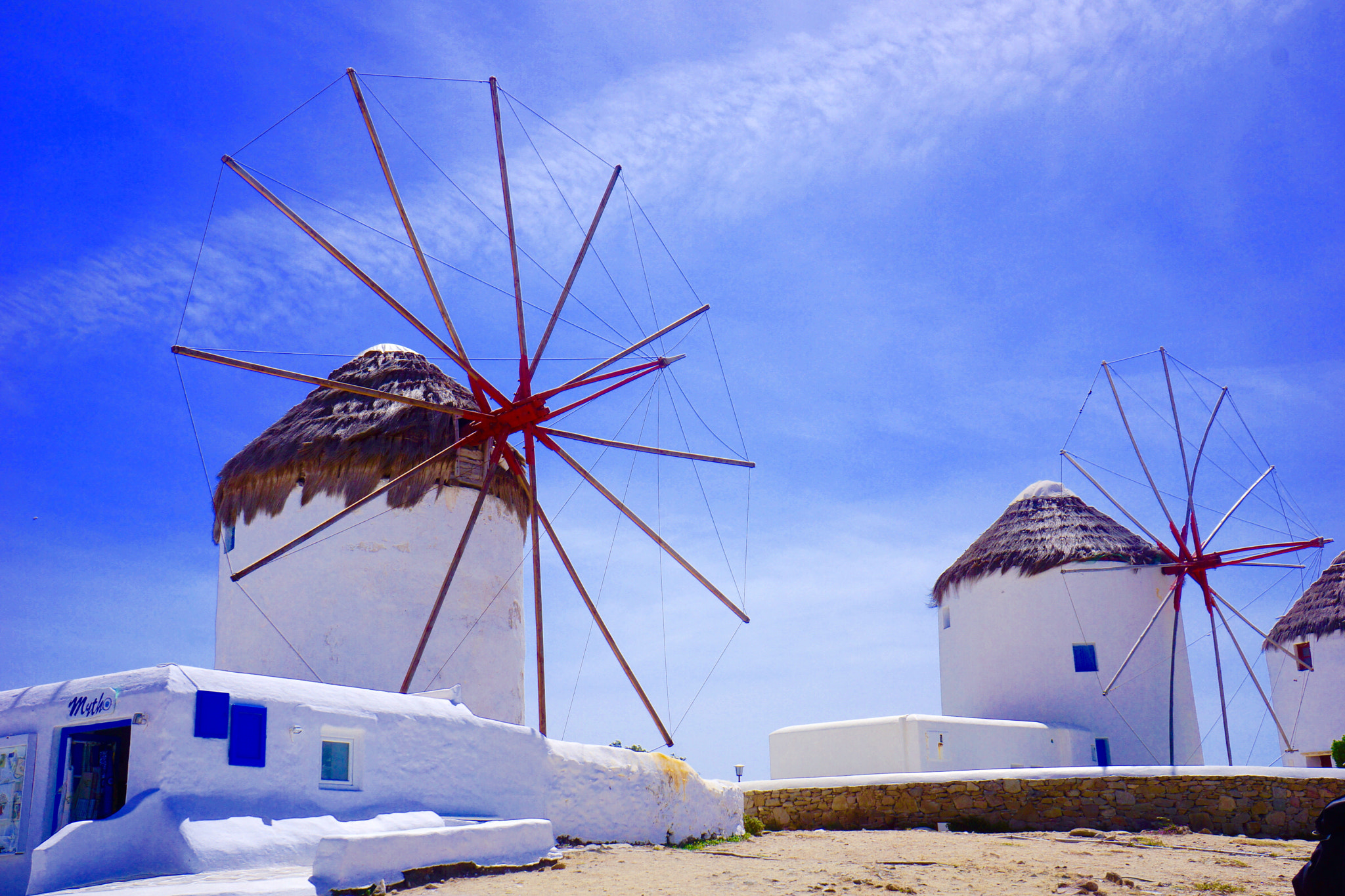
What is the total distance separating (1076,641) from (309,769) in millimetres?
17377

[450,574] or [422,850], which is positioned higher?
[450,574]

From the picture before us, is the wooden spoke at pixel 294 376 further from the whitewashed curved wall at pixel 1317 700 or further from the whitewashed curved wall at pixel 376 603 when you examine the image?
the whitewashed curved wall at pixel 1317 700

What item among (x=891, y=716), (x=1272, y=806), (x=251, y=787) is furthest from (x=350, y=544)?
(x=1272, y=806)

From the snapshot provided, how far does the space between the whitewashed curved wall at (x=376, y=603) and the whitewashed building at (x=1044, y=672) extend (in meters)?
7.63

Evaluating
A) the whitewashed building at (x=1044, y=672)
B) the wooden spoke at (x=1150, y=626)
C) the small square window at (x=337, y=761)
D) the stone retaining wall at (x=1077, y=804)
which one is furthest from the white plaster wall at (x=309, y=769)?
the wooden spoke at (x=1150, y=626)

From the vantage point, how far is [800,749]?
21.4 meters

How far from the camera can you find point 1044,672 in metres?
22.5

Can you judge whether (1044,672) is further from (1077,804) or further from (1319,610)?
(1319,610)

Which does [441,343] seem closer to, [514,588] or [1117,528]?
[514,588]

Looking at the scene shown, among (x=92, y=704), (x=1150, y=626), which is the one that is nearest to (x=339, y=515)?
(x=92, y=704)

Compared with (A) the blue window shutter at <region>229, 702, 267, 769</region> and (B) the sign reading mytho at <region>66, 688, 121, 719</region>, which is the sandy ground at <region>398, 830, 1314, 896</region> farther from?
(B) the sign reading mytho at <region>66, 688, 121, 719</region>

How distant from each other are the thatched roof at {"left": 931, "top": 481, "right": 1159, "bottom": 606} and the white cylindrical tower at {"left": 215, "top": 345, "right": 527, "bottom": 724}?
39.5ft

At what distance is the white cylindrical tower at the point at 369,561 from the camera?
14.7 meters

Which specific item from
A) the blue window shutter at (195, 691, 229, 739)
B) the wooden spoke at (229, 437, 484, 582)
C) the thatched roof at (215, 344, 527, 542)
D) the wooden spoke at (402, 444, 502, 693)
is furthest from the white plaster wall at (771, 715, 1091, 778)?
the blue window shutter at (195, 691, 229, 739)
